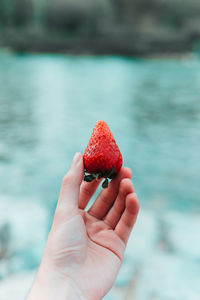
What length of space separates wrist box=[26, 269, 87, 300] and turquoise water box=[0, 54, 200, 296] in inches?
43.0

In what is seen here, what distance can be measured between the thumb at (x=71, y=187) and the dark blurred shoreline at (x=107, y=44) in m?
23.8

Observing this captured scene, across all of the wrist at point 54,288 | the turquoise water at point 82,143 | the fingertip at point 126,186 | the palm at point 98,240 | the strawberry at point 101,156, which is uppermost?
the strawberry at point 101,156

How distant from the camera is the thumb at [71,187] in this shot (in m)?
1.25

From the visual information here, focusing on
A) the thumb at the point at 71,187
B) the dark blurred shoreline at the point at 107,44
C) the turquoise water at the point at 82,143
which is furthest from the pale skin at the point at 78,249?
the dark blurred shoreline at the point at 107,44

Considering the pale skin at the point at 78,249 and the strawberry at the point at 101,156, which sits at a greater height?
the strawberry at the point at 101,156

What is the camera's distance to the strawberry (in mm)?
1363

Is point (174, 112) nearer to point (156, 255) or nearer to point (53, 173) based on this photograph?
point (53, 173)

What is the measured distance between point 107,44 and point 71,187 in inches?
977

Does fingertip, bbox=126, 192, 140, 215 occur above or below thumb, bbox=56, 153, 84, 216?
below

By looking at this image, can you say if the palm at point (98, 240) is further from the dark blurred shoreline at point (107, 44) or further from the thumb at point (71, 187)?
the dark blurred shoreline at point (107, 44)

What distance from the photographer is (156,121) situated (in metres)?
6.12

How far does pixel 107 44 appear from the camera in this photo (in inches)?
961

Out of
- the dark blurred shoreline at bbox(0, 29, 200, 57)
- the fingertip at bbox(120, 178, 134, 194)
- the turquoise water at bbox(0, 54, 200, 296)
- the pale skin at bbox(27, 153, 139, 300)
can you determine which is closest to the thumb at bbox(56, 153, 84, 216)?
the pale skin at bbox(27, 153, 139, 300)

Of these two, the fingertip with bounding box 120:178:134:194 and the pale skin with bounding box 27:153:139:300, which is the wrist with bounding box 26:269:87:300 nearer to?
the pale skin with bounding box 27:153:139:300
